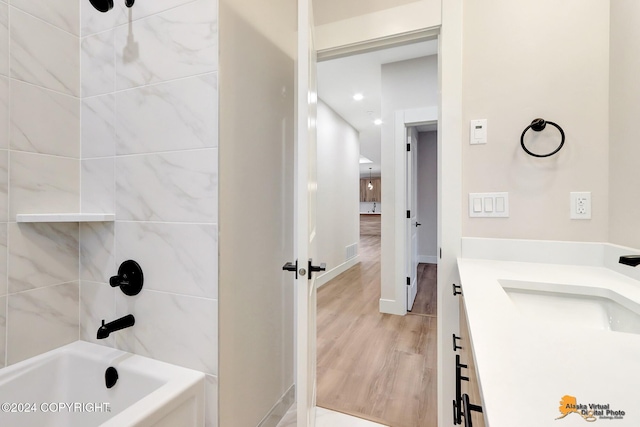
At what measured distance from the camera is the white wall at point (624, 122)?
1030 millimetres

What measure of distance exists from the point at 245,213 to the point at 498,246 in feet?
3.91

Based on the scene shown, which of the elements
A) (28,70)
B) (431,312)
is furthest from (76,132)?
(431,312)

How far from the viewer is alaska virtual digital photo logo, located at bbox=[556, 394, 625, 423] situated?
1.13ft

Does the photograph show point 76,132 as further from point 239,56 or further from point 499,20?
point 499,20

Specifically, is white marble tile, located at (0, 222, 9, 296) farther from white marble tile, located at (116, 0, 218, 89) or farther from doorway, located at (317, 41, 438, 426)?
doorway, located at (317, 41, 438, 426)

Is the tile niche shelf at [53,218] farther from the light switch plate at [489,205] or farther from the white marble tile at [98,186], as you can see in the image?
the light switch plate at [489,205]

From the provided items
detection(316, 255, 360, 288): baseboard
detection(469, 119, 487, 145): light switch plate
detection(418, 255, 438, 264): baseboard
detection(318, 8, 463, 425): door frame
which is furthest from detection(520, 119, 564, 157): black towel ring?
detection(418, 255, 438, 264): baseboard

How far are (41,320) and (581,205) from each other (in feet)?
7.89

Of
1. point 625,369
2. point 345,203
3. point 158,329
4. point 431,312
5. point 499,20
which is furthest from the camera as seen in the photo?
point 345,203

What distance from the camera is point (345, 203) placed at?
505cm

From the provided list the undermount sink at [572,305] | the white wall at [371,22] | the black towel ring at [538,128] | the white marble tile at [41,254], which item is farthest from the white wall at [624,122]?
the white marble tile at [41,254]

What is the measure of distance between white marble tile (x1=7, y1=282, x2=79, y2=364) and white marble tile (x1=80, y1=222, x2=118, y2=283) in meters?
0.11

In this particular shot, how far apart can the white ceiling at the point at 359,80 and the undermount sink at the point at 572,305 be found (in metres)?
2.21

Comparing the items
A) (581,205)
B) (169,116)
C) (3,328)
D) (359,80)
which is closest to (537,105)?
(581,205)
